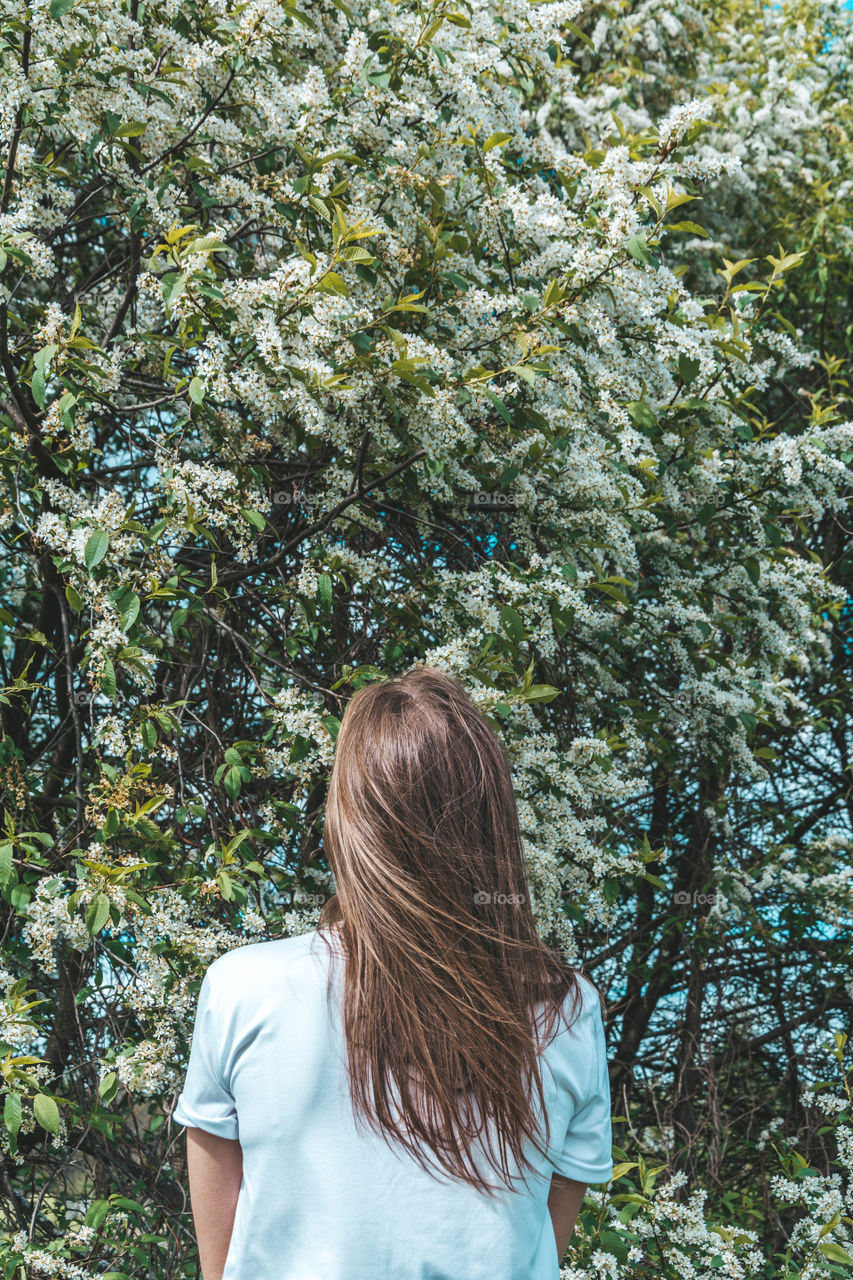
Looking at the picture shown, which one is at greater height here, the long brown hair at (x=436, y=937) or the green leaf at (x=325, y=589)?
the green leaf at (x=325, y=589)

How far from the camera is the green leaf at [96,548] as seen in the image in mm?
2025

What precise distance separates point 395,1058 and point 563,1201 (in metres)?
0.42

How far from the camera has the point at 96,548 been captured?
6.68 feet

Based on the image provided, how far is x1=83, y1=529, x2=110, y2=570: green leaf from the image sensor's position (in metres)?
2.03

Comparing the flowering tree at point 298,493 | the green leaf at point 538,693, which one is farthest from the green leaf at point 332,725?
the green leaf at point 538,693

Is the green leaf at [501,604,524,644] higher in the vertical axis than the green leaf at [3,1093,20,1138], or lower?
higher

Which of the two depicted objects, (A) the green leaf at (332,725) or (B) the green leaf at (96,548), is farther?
(A) the green leaf at (332,725)
